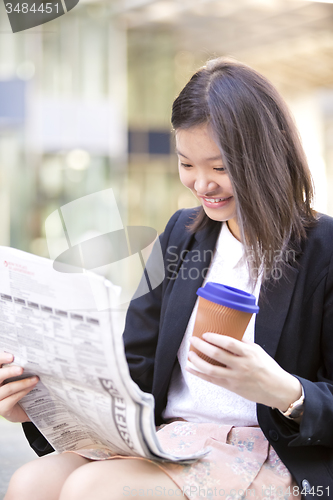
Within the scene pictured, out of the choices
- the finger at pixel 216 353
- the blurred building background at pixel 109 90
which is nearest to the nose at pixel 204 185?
the finger at pixel 216 353

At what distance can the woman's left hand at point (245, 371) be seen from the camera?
85 centimetres

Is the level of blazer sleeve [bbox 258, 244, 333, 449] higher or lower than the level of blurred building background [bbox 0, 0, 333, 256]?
lower

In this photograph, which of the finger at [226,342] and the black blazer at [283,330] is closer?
the finger at [226,342]

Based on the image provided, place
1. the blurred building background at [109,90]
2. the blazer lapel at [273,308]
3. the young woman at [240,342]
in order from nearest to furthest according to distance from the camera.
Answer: the young woman at [240,342], the blazer lapel at [273,308], the blurred building background at [109,90]

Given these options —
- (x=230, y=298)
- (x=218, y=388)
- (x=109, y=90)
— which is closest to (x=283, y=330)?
(x=218, y=388)

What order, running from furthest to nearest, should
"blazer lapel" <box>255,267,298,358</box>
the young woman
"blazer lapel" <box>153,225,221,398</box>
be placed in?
"blazer lapel" <box>153,225,221,398</box>
"blazer lapel" <box>255,267,298,358</box>
the young woman

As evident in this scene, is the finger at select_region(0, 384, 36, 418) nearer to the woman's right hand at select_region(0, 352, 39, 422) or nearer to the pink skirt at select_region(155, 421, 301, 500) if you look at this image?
the woman's right hand at select_region(0, 352, 39, 422)

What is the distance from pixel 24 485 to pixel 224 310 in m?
0.55

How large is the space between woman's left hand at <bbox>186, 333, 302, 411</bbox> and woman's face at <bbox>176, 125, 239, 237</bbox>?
398mm

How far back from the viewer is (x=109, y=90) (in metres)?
8.14

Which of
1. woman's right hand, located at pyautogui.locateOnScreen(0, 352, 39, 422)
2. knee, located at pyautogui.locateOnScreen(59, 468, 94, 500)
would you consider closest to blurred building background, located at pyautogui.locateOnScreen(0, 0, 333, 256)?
woman's right hand, located at pyautogui.locateOnScreen(0, 352, 39, 422)

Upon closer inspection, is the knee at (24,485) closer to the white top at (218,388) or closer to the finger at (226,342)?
the white top at (218,388)

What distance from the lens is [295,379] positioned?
0.94 metres

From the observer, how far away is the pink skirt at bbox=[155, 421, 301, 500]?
95cm
